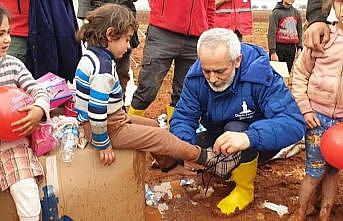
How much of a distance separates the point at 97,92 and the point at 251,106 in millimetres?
1160

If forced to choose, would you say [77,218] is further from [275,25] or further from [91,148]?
[275,25]

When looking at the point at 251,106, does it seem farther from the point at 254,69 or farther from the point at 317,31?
the point at 317,31

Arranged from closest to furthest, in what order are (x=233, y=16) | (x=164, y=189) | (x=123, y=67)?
(x=164, y=189) → (x=123, y=67) → (x=233, y=16)

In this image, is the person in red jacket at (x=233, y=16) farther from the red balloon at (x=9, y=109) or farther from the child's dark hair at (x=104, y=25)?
the red balloon at (x=9, y=109)

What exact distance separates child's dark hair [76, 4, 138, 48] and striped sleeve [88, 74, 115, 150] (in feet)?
0.91

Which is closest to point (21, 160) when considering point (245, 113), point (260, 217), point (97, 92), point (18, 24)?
point (97, 92)

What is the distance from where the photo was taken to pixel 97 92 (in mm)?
3162

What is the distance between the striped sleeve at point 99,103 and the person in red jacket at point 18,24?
1.03 metres

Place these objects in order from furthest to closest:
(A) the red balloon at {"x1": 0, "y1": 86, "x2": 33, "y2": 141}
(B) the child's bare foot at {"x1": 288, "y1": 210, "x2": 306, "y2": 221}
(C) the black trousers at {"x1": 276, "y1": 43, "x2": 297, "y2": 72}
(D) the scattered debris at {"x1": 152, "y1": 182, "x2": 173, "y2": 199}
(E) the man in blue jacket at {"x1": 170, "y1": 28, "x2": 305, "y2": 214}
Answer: (C) the black trousers at {"x1": 276, "y1": 43, "x2": 297, "y2": 72}
(D) the scattered debris at {"x1": 152, "y1": 182, "x2": 173, "y2": 199}
(B) the child's bare foot at {"x1": 288, "y1": 210, "x2": 306, "y2": 221}
(E) the man in blue jacket at {"x1": 170, "y1": 28, "x2": 305, "y2": 214}
(A) the red balloon at {"x1": 0, "y1": 86, "x2": 33, "y2": 141}

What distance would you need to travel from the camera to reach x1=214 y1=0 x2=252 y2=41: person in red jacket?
6023 mm

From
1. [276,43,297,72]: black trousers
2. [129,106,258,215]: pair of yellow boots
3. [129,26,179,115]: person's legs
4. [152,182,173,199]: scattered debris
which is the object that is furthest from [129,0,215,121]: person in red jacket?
[276,43,297,72]: black trousers

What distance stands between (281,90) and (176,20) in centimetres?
138

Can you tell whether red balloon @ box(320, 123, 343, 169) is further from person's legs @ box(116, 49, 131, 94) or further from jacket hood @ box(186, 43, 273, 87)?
person's legs @ box(116, 49, 131, 94)

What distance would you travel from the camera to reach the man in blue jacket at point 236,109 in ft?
11.5
